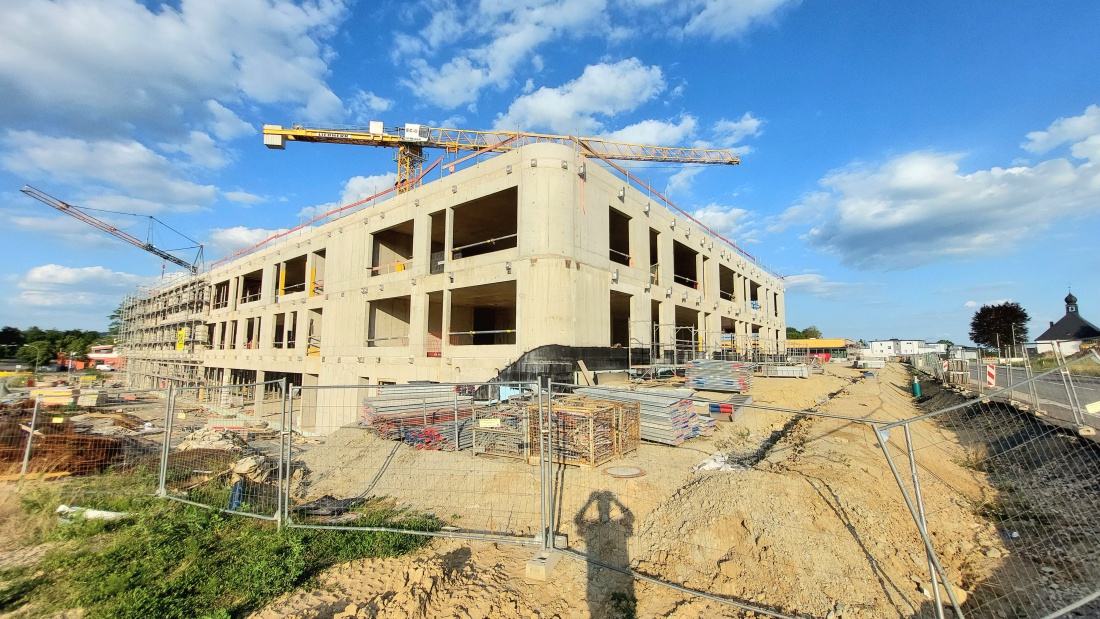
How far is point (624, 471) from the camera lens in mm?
8969

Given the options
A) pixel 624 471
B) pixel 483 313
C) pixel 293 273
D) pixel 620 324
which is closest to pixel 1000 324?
pixel 620 324

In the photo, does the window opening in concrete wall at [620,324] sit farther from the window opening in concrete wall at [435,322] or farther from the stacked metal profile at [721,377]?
the window opening in concrete wall at [435,322]

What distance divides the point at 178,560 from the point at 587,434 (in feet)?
22.4

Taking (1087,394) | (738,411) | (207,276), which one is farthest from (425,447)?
(207,276)

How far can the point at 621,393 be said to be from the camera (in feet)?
41.6

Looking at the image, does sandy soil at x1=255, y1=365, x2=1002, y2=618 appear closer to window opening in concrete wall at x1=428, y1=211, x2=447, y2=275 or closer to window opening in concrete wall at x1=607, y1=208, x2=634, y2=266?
window opening in concrete wall at x1=428, y1=211, x2=447, y2=275

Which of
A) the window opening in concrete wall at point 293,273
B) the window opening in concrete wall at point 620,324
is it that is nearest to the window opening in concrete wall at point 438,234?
the window opening in concrete wall at point 620,324

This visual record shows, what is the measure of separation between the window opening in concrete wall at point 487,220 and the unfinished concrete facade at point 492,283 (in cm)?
13

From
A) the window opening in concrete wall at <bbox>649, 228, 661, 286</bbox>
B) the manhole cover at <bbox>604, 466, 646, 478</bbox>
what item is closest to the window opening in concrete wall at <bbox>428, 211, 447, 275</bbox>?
the window opening in concrete wall at <bbox>649, 228, 661, 286</bbox>

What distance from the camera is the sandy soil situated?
4.70 meters

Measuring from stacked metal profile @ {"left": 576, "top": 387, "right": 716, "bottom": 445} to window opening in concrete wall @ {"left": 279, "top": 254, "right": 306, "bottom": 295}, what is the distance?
2485 cm

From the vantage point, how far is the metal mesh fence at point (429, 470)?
6.78 meters

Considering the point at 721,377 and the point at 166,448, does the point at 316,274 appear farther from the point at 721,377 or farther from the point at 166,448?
the point at 721,377

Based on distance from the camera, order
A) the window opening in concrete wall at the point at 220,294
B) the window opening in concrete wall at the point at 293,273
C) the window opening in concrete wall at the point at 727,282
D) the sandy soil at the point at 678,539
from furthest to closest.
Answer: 1. the window opening in concrete wall at the point at 220,294
2. the window opening in concrete wall at the point at 727,282
3. the window opening in concrete wall at the point at 293,273
4. the sandy soil at the point at 678,539
